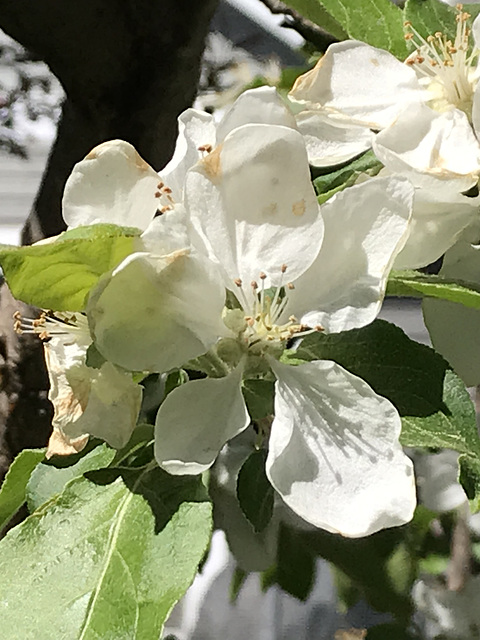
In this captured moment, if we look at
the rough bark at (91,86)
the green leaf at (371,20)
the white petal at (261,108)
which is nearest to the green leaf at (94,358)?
the white petal at (261,108)

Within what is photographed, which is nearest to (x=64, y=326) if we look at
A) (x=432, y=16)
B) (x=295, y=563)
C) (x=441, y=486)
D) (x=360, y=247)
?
(x=360, y=247)

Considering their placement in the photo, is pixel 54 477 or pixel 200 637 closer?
pixel 54 477

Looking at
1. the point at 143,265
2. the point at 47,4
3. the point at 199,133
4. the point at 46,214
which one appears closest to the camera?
the point at 143,265

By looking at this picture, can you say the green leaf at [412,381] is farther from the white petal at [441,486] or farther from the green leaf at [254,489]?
the white petal at [441,486]

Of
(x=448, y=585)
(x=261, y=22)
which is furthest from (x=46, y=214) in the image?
(x=261, y=22)

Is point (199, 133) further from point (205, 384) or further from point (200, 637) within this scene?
point (200, 637)

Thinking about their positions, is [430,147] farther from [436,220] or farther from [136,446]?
[136,446]
